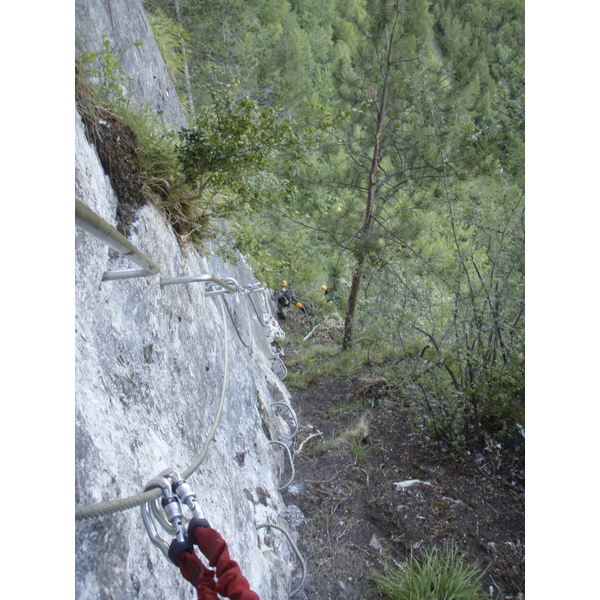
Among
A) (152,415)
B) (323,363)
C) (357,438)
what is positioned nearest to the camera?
(152,415)

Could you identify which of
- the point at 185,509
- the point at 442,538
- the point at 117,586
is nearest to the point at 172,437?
the point at 185,509

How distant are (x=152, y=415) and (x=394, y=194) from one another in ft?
21.8

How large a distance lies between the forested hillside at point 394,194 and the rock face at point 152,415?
2.18 feet

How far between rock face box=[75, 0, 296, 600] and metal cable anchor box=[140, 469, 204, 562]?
0.54ft

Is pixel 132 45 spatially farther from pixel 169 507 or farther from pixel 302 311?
pixel 302 311

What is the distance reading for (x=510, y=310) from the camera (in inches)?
132

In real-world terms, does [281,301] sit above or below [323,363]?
above

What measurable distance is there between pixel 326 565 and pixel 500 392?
6.60 feet

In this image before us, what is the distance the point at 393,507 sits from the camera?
332cm

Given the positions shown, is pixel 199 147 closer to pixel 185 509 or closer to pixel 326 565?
pixel 185 509

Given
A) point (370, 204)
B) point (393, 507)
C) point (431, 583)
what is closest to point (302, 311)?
point (370, 204)

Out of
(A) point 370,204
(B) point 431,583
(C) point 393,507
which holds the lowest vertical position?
(C) point 393,507

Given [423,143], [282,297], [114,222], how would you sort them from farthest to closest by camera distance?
1. [282,297]
2. [423,143]
3. [114,222]
